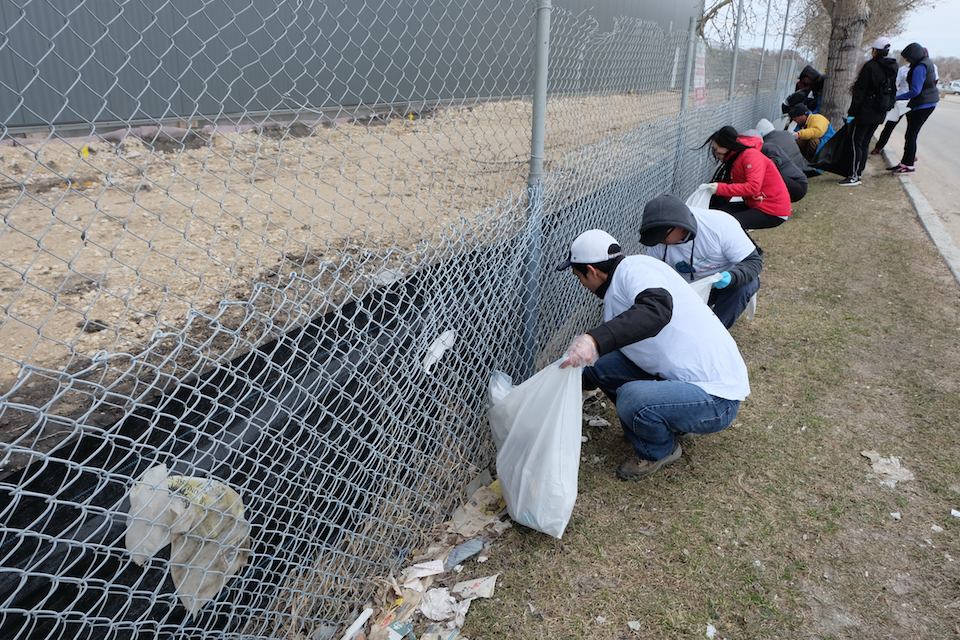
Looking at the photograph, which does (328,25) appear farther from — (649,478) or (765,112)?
(765,112)

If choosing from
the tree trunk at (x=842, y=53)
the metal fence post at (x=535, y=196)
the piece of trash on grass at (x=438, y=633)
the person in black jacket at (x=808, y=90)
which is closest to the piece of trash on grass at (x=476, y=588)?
the piece of trash on grass at (x=438, y=633)

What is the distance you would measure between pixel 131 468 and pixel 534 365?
2044 millimetres

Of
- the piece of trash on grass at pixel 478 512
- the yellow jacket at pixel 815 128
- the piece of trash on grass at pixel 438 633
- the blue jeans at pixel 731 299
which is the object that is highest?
the yellow jacket at pixel 815 128

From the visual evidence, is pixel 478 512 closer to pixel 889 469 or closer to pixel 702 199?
pixel 889 469

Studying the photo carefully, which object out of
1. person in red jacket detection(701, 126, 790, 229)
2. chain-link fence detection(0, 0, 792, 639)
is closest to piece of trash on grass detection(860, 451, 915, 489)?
chain-link fence detection(0, 0, 792, 639)

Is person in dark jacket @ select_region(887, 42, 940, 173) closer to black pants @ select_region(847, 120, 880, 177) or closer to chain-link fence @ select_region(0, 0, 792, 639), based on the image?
black pants @ select_region(847, 120, 880, 177)

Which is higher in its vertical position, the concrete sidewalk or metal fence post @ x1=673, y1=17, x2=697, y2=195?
metal fence post @ x1=673, y1=17, x2=697, y2=195

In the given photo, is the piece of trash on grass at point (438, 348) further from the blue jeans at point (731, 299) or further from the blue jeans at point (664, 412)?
the blue jeans at point (731, 299)

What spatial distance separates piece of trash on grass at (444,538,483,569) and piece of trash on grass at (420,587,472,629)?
0.14 metres

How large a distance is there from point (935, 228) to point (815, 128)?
327cm

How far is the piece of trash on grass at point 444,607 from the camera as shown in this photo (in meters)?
2.22

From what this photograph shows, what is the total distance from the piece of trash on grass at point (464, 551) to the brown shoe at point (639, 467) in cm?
80

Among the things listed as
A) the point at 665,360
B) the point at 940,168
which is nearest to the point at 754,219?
the point at 665,360

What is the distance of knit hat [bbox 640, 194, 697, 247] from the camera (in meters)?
3.21
